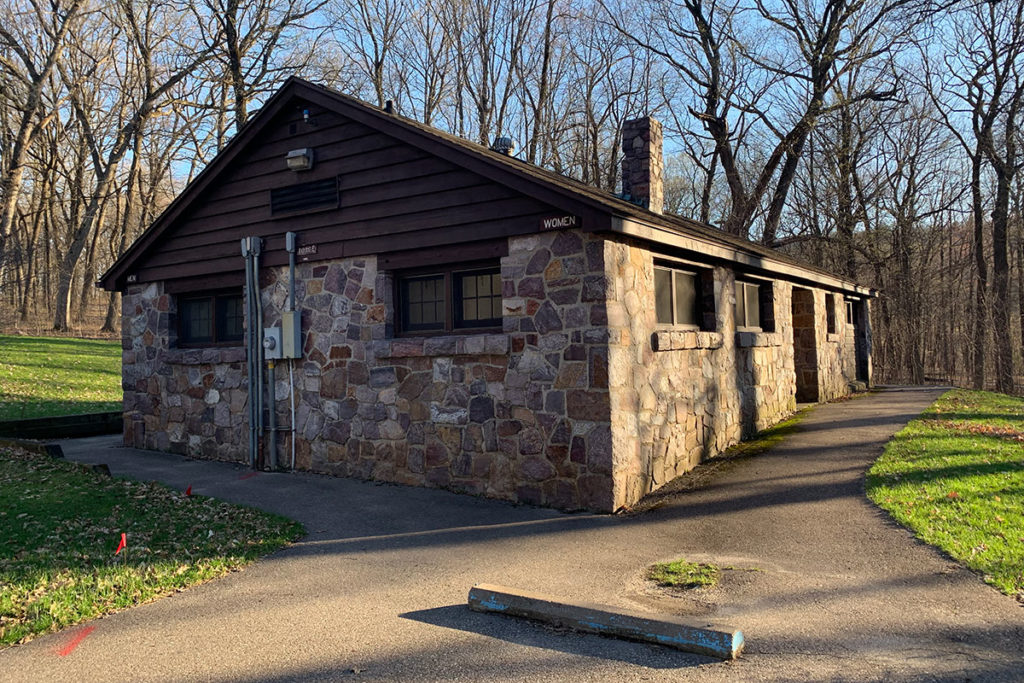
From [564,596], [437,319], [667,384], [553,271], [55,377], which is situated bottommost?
[564,596]

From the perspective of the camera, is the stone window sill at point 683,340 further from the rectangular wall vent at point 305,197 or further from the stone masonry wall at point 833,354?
the stone masonry wall at point 833,354

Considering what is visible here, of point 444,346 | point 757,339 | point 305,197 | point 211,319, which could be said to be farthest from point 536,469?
point 211,319

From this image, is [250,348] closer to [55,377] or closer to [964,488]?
[964,488]

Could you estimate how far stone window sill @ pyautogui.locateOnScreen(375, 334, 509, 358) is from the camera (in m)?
7.98

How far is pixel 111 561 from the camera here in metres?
5.81

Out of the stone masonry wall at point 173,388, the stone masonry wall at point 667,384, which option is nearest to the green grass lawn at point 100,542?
the stone masonry wall at point 173,388

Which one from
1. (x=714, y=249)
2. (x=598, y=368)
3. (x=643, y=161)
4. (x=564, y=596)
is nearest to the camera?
(x=564, y=596)

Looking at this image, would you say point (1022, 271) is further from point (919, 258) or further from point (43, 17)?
point (43, 17)

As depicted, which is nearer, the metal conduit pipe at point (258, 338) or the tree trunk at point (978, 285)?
the metal conduit pipe at point (258, 338)

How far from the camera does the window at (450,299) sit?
845 cm

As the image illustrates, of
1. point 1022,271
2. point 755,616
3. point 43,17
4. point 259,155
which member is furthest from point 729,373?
point 43,17

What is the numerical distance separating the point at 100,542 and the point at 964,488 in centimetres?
831

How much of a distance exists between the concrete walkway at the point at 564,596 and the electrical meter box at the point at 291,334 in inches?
88.3

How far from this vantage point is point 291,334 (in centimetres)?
973
